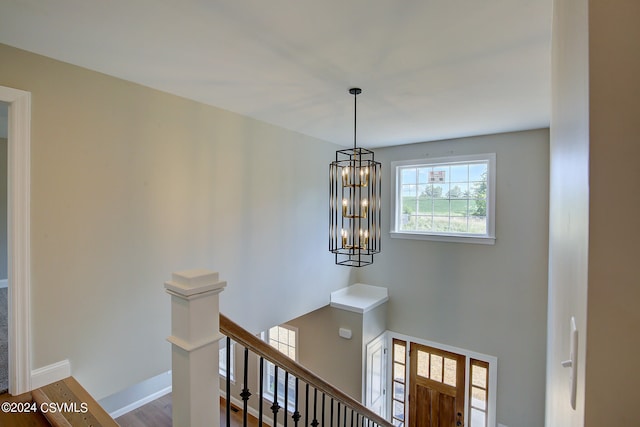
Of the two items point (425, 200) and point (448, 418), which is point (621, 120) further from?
point (448, 418)

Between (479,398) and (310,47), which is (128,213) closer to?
(310,47)

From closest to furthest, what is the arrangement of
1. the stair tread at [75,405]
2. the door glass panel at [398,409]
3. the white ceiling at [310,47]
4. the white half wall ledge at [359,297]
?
the stair tread at [75,405], the white ceiling at [310,47], the white half wall ledge at [359,297], the door glass panel at [398,409]

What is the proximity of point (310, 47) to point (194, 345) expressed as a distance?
1.75 meters

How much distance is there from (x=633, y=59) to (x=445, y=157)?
4159mm

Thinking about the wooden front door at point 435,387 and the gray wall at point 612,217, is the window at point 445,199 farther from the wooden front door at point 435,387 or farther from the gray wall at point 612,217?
the gray wall at point 612,217

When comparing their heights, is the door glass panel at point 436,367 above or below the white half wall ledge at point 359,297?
below

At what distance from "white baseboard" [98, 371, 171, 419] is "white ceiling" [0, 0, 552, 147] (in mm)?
3874

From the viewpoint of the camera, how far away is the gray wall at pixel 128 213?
2.00 m

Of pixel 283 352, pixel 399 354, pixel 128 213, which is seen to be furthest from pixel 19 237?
pixel 399 354

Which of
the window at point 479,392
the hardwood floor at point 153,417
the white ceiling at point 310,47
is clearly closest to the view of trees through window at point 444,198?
the white ceiling at point 310,47

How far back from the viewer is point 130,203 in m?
2.40

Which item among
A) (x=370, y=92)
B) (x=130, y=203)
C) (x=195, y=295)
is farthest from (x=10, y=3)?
(x=370, y=92)

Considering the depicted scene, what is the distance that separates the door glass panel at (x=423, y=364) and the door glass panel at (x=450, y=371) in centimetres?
26

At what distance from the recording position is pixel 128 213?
2.39 m
